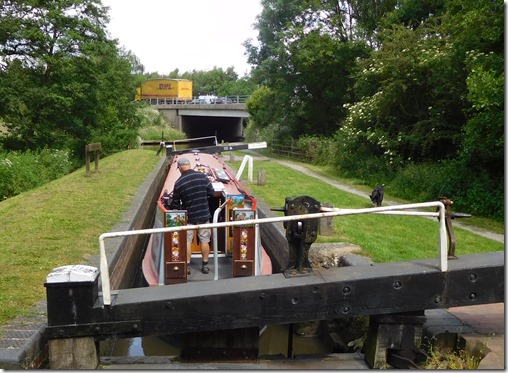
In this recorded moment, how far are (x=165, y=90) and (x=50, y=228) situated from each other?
53.4 m

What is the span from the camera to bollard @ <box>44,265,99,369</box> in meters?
3.94

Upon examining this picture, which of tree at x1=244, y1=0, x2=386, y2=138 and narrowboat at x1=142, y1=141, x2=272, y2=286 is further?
tree at x1=244, y1=0, x2=386, y2=138

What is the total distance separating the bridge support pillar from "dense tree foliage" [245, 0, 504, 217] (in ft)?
21.4

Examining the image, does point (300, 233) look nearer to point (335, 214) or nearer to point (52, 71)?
point (335, 214)

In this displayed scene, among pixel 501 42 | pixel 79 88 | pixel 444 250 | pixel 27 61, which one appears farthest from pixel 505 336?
pixel 27 61

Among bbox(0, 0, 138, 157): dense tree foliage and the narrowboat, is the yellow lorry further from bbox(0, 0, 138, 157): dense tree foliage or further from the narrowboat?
the narrowboat

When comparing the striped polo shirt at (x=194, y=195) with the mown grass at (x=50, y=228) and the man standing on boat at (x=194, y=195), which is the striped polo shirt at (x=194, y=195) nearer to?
the man standing on boat at (x=194, y=195)

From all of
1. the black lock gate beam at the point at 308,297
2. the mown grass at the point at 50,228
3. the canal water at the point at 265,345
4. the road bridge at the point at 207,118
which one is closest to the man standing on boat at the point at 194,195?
the canal water at the point at 265,345

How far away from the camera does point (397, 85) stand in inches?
626

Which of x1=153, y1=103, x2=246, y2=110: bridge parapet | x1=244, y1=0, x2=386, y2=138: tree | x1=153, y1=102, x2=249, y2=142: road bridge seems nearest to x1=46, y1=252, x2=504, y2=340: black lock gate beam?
x1=244, y1=0, x2=386, y2=138: tree

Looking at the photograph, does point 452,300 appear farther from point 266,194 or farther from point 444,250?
point 266,194

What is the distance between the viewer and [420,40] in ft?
54.0

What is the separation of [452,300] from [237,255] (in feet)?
9.51

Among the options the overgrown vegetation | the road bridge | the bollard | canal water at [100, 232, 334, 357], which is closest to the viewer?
the bollard
